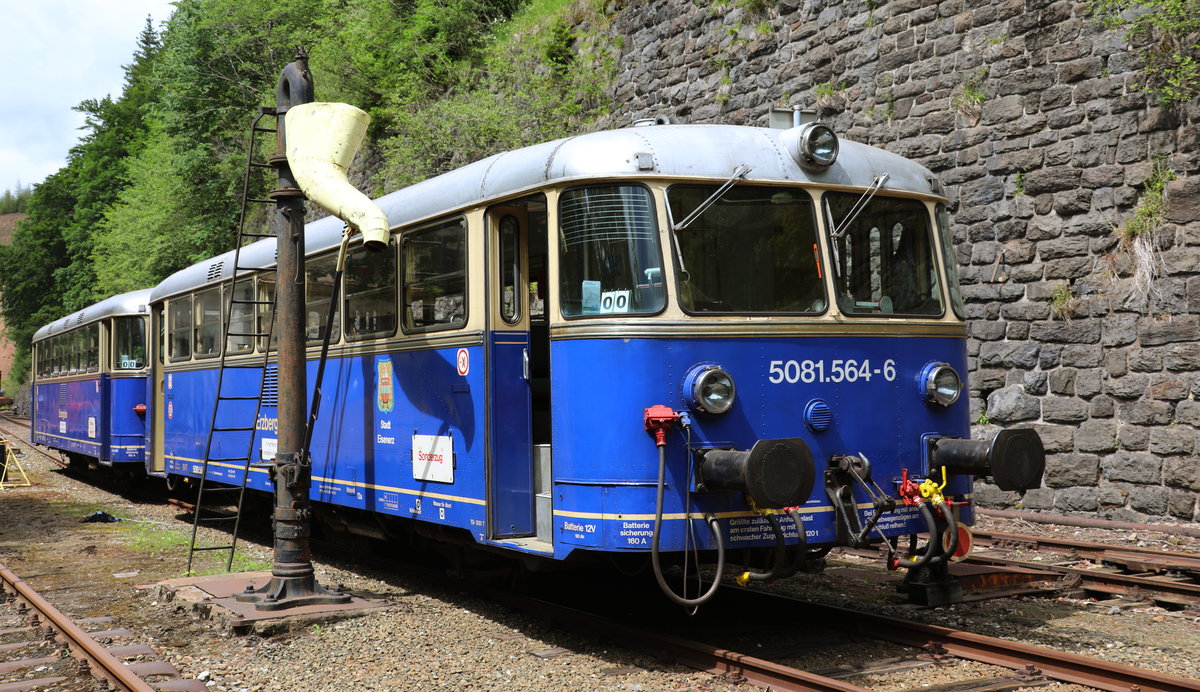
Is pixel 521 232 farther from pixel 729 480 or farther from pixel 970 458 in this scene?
pixel 970 458

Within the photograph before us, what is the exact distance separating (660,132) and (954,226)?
743 cm

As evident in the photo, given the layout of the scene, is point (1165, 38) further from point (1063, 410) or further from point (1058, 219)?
point (1063, 410)

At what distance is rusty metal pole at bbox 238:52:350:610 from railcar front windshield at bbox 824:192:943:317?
374cm

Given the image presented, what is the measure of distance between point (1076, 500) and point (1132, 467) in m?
0.68

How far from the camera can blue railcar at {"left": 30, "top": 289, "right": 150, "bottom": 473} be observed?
55.9 feet

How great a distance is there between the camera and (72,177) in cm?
6406

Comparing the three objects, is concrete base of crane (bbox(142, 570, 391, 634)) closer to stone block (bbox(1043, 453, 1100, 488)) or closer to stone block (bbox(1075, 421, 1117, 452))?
stone block (bbox(1043, 453, 1100, 488))

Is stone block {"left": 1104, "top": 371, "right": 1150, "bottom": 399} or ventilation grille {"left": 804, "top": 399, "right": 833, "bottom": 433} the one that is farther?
stone block {"left": 1104, "top": 371, "right": 1150, "bottom": 399}

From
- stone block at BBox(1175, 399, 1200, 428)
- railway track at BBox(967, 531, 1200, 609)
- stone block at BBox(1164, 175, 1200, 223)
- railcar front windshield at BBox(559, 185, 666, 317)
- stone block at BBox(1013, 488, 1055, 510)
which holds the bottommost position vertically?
railway track at BBox(967, 531, 1200, 609)

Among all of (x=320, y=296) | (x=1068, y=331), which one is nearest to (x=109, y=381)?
(x=320, y=296)

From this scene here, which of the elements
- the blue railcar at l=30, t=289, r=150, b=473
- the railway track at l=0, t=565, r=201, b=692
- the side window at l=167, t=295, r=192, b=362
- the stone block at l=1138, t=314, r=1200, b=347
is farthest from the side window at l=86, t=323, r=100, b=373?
the stone block at l=1138, t=314, r=1200, b=347

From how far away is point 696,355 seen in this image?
6219 millimetres

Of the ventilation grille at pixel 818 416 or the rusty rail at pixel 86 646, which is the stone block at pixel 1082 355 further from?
the rusty rail at pixel 86 646

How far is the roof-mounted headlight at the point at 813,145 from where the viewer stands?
661 cm
